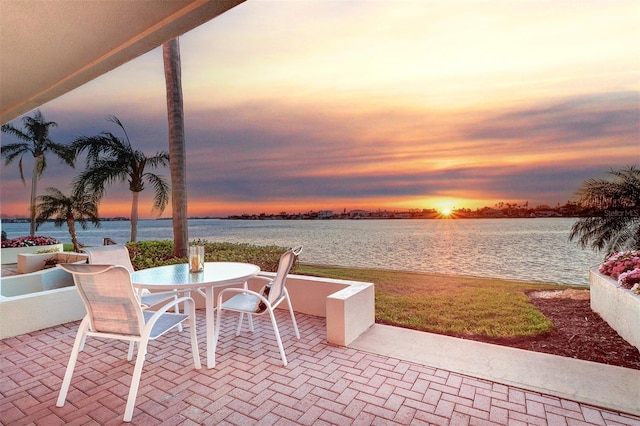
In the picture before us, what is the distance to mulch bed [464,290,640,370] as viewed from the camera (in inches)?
140

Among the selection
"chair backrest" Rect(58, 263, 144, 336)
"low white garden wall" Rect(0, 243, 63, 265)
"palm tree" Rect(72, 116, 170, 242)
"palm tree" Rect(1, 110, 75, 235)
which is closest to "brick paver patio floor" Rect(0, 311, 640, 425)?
"chair backrest" Rect(58, 263, 144, 336)

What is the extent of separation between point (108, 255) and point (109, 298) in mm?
1663

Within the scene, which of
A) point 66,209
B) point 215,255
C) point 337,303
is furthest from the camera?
point 66,209

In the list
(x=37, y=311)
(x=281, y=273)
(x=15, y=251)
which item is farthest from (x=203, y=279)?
(x=15, y=251)

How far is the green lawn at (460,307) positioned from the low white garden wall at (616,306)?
2.25ft

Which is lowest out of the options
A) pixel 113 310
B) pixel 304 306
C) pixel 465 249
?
pixel 465 249

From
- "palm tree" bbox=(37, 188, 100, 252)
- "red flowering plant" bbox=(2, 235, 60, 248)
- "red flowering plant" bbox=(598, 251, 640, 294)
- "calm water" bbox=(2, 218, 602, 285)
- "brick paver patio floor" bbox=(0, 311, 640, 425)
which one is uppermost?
"palm tree" bbox=(37, 188, 100, 252)

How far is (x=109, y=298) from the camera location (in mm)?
2363

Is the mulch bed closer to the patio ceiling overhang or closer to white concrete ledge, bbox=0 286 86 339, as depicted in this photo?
the patio ceiling overhang

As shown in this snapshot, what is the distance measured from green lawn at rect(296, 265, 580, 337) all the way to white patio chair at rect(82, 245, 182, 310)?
2.97 meters

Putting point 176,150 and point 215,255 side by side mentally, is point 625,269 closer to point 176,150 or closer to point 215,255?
point 215,255

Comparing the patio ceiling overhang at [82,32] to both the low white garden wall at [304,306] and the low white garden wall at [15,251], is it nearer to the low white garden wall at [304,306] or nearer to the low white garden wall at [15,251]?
the low white garden wall at [304,306]

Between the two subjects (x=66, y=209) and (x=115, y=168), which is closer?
(x=115, y=168)

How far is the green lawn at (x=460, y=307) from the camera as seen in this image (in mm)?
5008
